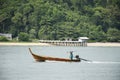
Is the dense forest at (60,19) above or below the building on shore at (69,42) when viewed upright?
above

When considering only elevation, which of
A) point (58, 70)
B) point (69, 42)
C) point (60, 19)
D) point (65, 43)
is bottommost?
point (65, 43)

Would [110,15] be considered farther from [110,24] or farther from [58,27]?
[58,27]

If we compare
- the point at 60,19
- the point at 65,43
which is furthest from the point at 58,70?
the point at 60,19

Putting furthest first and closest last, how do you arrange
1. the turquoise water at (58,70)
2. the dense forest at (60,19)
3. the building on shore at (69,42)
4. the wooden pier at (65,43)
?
the dense forest at (60,19)
the building on shore at (69,42)
the wooden pier at (65,43)
the turquoise water at (58,70)

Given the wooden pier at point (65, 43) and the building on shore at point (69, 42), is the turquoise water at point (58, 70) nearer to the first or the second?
the wooden pier at point (65, 43)

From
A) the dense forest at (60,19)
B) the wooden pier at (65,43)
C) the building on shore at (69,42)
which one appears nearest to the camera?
the wooden pier at (65,43)

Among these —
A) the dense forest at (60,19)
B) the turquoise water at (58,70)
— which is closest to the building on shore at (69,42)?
the dense forest at (60,19)

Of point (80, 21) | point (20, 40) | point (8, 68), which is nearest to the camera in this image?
point (8, 68)

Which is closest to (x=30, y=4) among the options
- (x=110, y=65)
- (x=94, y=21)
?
(x=94, y=21)

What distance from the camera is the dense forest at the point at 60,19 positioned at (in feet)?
452

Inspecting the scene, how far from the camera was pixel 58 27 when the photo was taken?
5453 inches

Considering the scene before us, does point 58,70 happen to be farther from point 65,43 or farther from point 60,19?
point 60,19

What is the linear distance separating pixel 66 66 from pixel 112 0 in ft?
223

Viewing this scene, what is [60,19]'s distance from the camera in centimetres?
14150
